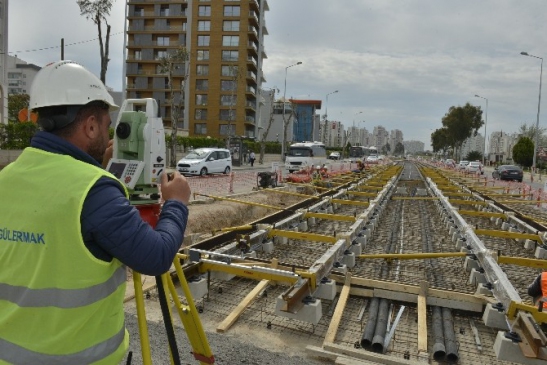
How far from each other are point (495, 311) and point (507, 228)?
6809 millimetres

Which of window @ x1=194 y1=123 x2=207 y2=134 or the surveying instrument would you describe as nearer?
the surveying instrument

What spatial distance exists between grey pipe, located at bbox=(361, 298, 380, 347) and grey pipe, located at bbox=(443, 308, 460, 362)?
699 millimetres

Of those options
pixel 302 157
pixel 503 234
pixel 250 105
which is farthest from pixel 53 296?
pixel 250 105

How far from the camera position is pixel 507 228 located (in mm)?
10047

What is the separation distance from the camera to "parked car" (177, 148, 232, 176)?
948 inches

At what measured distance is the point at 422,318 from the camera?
Result: 4.32 meters

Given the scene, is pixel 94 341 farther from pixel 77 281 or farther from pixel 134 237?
pixel 134 237

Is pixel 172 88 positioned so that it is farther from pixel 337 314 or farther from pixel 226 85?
pixel 337 314

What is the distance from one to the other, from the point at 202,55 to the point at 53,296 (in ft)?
220

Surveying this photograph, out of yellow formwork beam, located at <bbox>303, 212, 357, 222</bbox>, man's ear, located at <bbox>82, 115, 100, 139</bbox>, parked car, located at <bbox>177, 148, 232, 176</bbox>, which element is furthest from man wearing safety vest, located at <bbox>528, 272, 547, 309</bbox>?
parked car, located at <bbox>177, 148, 232, 176</bbox>

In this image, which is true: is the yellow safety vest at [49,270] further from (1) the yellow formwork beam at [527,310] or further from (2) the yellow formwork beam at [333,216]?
(2) the yellow formwork beam at [333,216]

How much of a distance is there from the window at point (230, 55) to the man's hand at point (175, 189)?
64.8 m

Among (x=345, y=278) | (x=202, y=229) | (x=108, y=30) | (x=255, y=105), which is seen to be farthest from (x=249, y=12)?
(x=345, y=278)

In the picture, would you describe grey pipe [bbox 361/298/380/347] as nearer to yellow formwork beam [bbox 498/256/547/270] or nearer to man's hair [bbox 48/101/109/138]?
yellow formwork beam [bbox 498/256/547/270]
